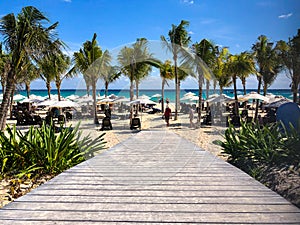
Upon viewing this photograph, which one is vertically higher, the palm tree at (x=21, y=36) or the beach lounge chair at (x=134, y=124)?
the palm tree at (x=21, y=36)

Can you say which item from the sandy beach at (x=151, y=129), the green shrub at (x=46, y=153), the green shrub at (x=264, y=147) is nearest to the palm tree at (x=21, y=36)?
the green shrub at (x=46, y=153)

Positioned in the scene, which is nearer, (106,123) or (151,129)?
(151,129)

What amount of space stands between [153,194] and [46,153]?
9.17 ft

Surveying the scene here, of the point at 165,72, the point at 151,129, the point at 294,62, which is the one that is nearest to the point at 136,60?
the point at 165,72

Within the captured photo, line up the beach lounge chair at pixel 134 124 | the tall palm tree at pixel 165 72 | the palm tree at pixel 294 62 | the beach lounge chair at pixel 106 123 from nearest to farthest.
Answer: the tall palm tree at pixel 165 72 → the beach lounge chair at pixel 134 124 → the beach lounge chair at pixel 106 123 → the palm tree at pixel 294 62

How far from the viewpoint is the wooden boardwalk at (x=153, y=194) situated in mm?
3318

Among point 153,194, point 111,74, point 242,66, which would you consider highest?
point 242,66

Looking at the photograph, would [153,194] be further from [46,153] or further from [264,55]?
[264,55]

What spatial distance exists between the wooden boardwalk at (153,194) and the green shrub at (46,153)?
471mm

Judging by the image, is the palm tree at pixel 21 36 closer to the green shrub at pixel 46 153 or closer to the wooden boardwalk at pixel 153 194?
the green shrub at pixel 46 153

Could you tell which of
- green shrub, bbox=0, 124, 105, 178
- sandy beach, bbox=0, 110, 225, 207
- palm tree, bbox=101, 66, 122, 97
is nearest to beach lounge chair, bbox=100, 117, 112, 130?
sandy beach, bbox=0, 110, 225, 207

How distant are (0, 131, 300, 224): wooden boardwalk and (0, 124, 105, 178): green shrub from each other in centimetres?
47

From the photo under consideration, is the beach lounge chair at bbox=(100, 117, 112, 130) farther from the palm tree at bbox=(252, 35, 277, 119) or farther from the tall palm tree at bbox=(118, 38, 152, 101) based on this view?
the palm tree at bbox=(252, 35, 277, 119)

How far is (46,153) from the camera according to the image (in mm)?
5777
